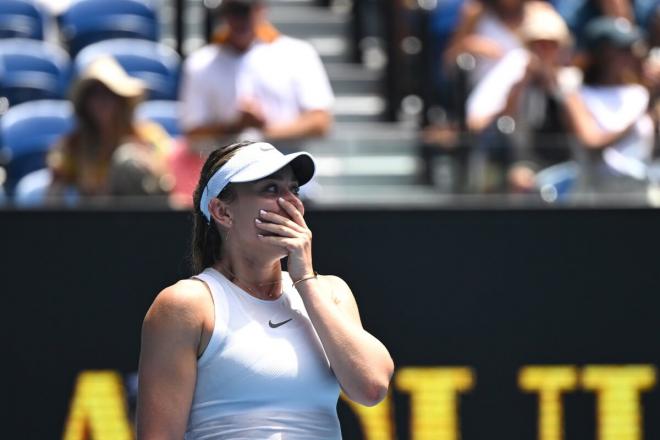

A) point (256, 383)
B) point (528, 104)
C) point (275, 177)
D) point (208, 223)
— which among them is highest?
point (275, 177)

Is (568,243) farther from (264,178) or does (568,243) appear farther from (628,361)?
(264,178)

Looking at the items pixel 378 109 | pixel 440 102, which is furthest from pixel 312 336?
pixel 378 109

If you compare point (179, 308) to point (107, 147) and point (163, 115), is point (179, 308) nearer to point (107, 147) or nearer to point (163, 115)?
point (107, 147)

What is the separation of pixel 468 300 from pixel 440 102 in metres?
2.15

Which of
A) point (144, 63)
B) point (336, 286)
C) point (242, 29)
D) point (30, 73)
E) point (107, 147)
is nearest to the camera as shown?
point (336, 286)

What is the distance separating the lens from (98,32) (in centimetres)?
867

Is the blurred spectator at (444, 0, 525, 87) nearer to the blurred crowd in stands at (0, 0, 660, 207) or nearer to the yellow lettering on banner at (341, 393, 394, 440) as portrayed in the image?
the blurred crowd in stands at (0, 0, 660, 207)

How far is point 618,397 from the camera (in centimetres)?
573

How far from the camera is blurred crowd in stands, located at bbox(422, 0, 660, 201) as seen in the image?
589cm

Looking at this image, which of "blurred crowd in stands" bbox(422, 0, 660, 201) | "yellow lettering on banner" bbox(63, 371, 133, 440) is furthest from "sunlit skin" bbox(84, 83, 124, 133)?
"blurred crowd in stands" bbox(422, 0, 660, 201)

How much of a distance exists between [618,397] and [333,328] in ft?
10.2

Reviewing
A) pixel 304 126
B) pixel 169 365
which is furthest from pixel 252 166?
pixel 304 126

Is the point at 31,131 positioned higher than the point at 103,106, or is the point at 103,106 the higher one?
the point at 103,106

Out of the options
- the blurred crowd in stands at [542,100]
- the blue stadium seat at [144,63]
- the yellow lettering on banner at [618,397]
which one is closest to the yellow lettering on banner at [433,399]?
the yellow lettering on banner at [618,397]
